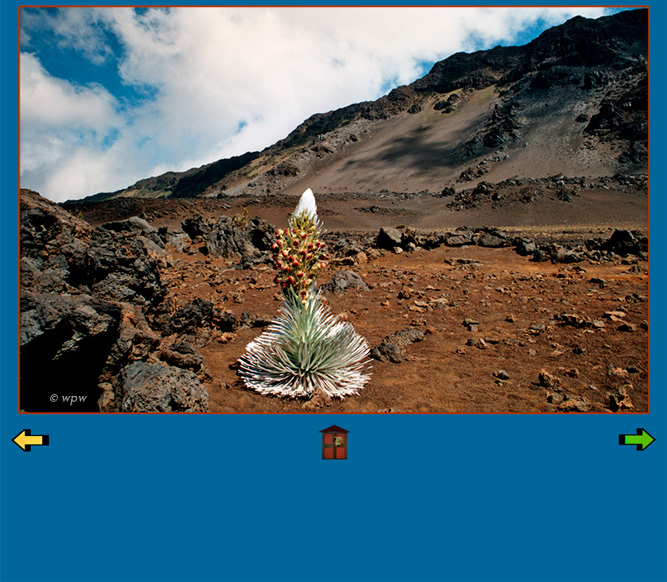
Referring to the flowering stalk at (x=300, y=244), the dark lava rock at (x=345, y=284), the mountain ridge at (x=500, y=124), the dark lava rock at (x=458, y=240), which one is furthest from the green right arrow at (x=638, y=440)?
the mountain ridge at (x=500, y=124)

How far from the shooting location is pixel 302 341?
12.1ft

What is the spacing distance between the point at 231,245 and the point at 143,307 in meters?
8.50

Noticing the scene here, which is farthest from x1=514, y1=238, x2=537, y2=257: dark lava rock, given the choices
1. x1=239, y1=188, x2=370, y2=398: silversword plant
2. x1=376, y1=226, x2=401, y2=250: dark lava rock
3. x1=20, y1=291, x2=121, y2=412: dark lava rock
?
x1=20, y1=291, x2=121, y2=412: dark lava rock

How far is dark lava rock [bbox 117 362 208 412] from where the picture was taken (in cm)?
295

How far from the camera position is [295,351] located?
3.75 metres

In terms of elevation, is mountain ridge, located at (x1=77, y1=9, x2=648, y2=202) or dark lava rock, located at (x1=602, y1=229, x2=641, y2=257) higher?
mountain ridge, located at (x1=77, y1=9, x2=648, y2=202)

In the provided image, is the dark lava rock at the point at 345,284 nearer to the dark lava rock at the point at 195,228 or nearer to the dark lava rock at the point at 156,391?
the dark lava rock at the point at 156,391

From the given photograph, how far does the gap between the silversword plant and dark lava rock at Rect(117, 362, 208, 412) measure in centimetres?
63

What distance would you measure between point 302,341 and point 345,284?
434cm

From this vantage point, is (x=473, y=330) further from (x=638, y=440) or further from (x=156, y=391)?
(x=156, y=391)

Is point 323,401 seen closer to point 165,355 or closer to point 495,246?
point 165,355

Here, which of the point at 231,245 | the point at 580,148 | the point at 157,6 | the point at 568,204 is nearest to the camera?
the point at 157,6

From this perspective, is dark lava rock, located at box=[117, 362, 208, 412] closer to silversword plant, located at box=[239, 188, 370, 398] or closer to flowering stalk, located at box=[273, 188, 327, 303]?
silversword plant, located at box=[239, 188, 370, 398]

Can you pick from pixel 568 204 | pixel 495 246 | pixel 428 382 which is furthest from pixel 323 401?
pixel 568 204
